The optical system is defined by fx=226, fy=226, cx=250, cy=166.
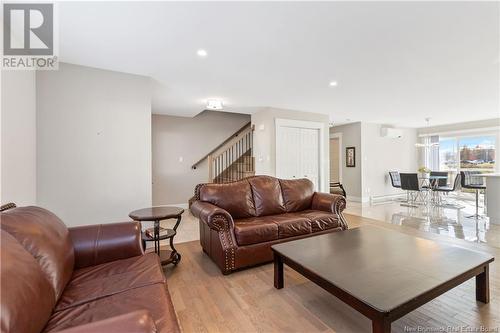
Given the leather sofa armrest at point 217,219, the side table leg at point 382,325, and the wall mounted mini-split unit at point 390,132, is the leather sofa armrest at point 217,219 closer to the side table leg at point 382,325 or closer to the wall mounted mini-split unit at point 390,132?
the side table leg at point 382,325

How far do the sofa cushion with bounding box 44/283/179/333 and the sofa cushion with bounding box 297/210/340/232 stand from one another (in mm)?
2101

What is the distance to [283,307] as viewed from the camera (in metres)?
1.81

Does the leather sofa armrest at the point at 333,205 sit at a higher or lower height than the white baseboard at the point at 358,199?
higher

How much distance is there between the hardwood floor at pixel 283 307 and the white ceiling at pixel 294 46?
2384 mm

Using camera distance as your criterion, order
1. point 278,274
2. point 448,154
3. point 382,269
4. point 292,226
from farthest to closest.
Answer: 1. point 448,154
2. point 292,226
3. point 278,274
4. point 382,269

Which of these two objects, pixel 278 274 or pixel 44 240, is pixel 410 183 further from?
pixel 44 240

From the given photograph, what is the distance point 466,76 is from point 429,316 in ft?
11.3

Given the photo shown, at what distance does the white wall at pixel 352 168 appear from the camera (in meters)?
6.83

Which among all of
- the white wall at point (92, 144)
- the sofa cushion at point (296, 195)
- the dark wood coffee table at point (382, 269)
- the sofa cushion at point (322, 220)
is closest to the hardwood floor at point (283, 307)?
the dark wood coffee table at point (382, 269)

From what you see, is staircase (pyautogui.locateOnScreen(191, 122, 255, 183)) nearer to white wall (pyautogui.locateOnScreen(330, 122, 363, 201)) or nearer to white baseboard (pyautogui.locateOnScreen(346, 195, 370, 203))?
white wall (pyautogui.locateOnScreen(330, 122, 363, 201))

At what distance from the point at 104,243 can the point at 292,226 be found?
1922 mm

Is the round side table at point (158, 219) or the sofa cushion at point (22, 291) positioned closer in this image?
the sofa cushion at point (22, 291)

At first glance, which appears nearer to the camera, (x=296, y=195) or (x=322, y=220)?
(x=322, y=220)

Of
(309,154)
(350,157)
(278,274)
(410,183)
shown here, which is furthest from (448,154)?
(278,274)
